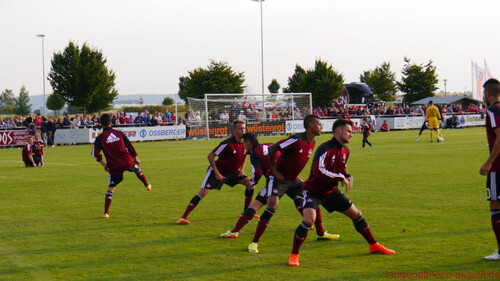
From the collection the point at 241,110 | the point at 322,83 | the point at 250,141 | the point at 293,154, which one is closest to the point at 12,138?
the point at 241,110

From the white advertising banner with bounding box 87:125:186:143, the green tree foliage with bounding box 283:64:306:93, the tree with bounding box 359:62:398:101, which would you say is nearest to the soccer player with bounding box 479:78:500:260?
the white advertising banner with bounding box 87:125:186:143

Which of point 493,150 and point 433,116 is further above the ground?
point 433,116

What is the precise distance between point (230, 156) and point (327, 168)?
301cm

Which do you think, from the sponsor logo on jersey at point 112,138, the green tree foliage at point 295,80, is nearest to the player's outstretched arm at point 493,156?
the sponsor logo on jersey at point 112,138

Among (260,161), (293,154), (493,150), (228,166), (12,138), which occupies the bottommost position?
(12,138)

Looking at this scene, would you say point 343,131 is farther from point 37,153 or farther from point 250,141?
point 37,153

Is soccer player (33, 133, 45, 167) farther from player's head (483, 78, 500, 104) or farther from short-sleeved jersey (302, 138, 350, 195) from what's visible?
player's head (483, 78, 500, 104)

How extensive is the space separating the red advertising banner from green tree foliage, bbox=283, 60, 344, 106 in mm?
47716

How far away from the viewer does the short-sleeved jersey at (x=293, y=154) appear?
24.9 feet

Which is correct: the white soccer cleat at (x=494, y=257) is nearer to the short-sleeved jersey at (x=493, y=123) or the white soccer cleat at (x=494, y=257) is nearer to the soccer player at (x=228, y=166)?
the short-sleeved jersey at (x=493, y=123)

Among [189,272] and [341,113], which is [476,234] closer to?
[189,272]

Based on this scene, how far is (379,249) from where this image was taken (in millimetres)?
7293

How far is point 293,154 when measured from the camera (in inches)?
306

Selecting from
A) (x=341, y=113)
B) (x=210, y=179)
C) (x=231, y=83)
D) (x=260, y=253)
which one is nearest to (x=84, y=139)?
(x=341, y=113)
